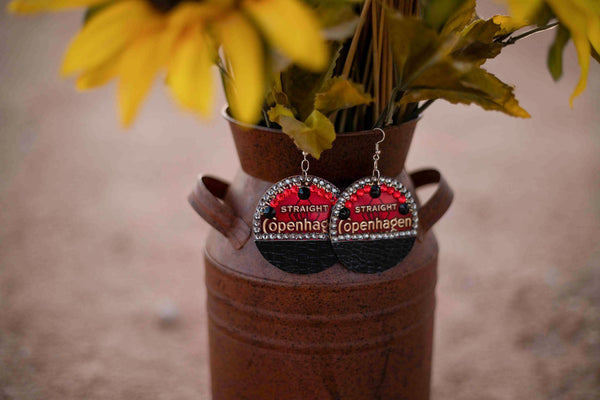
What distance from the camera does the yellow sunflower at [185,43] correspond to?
0.60 meters

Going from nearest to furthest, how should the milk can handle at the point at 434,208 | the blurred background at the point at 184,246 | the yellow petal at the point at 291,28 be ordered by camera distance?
the yellow petal at the point at 291,28
the milk can handle at the point at 434,208
the blurred background at the point at 184,246

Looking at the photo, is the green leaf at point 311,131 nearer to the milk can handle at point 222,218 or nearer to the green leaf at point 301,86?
the green leaf at point 301,86

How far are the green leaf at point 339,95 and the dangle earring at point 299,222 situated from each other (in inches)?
5.2

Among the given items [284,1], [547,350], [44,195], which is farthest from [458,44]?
[44,195]

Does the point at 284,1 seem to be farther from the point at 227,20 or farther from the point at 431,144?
the point at 431,144

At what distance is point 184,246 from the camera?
99.7 inches

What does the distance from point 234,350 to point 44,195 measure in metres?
2.01

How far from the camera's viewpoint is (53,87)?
416 cm

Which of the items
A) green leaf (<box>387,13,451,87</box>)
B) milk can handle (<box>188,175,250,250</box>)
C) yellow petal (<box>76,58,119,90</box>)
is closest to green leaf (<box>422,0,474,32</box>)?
green leaf (<box>387,13,451,87</box>)

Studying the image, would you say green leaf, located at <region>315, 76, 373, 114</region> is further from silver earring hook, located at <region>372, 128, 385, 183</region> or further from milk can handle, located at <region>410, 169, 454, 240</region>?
milk can handle, located at <region>410, 169, 454, 240</region>

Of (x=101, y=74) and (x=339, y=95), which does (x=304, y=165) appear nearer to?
(x=339, y=95)

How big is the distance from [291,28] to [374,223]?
18.4 inches

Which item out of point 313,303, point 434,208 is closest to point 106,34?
point 313,303

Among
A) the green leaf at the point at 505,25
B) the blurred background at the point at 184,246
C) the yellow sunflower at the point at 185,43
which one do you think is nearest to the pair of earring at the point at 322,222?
the green leaf at the point at 505,25
